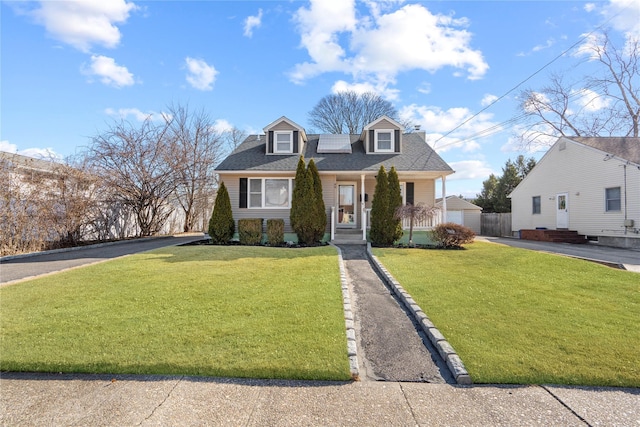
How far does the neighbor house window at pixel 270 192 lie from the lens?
47.6 feet

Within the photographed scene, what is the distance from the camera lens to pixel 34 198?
392 inches

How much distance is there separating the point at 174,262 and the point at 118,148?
469 inches

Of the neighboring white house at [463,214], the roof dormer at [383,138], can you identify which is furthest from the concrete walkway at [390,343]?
the neighboring white house at [463,214]

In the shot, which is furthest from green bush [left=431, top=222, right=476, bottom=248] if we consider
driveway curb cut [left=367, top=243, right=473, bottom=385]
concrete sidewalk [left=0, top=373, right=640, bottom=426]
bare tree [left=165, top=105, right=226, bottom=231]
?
bare tree [left=165, top=105, right=226, bottom=231]

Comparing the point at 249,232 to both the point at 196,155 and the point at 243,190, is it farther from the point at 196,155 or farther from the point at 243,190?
the point at 196,155

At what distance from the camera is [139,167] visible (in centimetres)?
1711

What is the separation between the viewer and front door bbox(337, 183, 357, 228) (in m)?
15.5

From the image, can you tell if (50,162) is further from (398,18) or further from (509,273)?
(509,273)

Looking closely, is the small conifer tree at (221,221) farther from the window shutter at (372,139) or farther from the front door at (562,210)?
the front door at (562,210)

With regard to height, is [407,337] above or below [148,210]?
below

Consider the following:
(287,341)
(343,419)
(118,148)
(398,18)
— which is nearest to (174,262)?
(287,341)

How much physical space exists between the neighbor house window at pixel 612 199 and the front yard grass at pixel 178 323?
602 inches

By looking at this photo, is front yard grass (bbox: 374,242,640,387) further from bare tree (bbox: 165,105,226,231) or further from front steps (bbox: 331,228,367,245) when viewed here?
bare tree (bbox: 165,105,226,231)

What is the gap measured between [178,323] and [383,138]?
13501 mm
